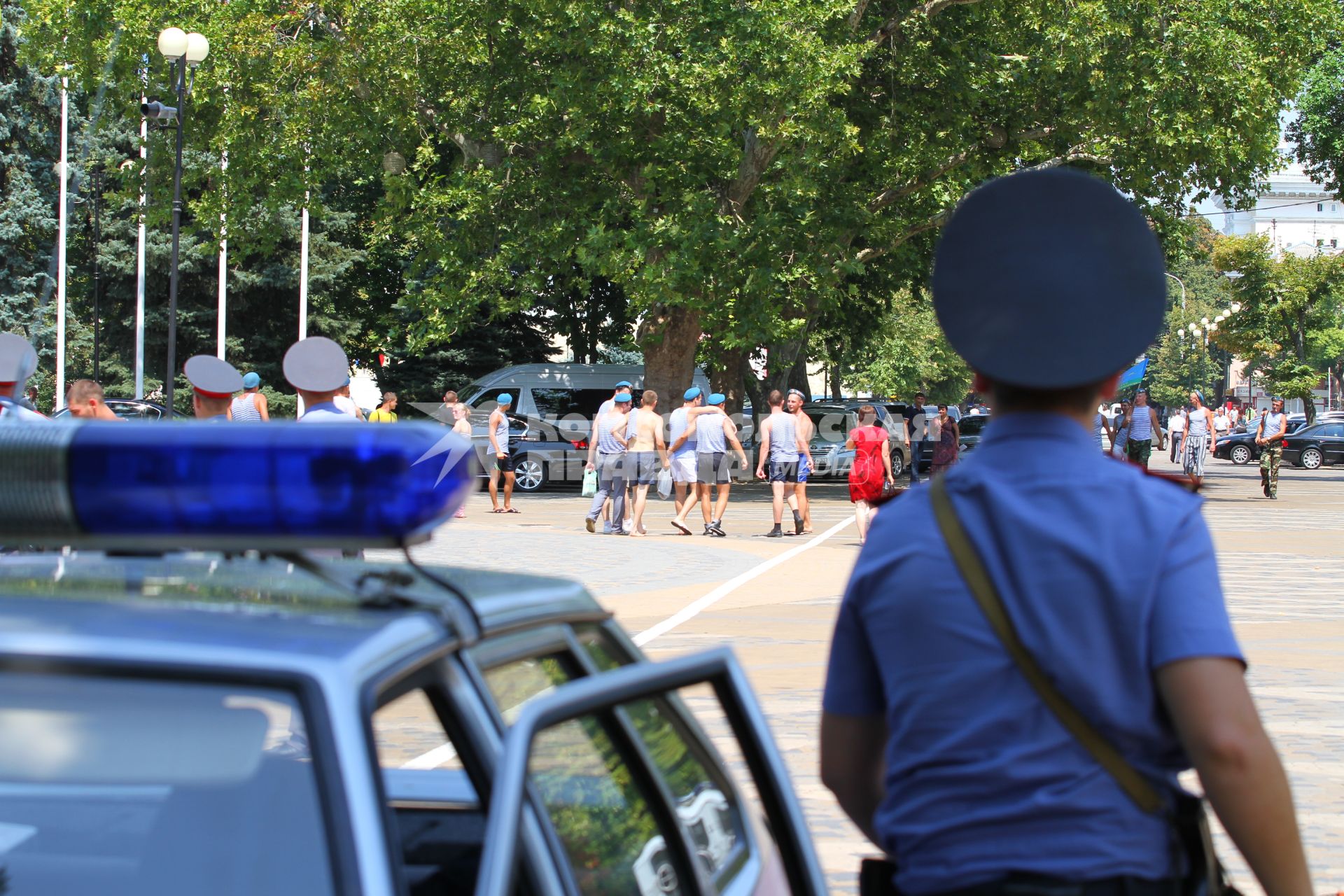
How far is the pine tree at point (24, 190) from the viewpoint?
47.5 m

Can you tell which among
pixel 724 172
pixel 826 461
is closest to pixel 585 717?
pixel 724 172

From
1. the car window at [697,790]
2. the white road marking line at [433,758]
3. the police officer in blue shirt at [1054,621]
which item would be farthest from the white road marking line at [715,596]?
Result: the police officer in blue shirt at [1054,621]

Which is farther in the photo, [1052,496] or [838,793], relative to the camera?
[838,793]

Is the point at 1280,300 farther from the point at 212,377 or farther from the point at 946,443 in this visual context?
the point at 212,377

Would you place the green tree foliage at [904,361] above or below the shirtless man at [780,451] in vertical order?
above

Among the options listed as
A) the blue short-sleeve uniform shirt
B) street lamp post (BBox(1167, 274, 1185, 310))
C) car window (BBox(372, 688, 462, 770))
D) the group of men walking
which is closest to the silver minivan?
the group of men walking

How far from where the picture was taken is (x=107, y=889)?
2.19 m

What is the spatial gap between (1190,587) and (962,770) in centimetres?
34

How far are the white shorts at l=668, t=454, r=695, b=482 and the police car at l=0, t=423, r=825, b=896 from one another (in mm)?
17167

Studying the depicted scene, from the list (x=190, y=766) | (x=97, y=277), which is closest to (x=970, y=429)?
(x=97, y=277)

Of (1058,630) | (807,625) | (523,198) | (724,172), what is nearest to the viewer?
(1058,630)

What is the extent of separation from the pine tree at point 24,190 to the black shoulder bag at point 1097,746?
48.6 meters

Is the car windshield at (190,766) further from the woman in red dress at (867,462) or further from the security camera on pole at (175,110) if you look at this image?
the security camera on pole at (175,110)

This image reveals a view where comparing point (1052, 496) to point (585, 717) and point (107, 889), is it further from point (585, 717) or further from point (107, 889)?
point (107, 889)
